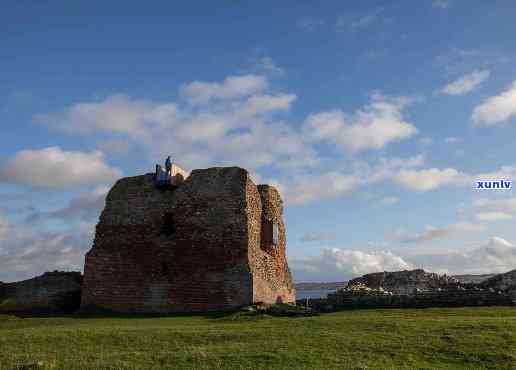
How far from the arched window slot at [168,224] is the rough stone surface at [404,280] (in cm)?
1335

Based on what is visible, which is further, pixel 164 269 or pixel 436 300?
pixel 164 269

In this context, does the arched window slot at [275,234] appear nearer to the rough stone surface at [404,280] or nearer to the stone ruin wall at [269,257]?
the stone ruin wall at [269,257]

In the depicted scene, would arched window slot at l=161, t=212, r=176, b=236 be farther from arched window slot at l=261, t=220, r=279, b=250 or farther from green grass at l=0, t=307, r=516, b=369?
green grass at l=0, t=307, r=516, b=369

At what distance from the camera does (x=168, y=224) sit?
24.3 metres

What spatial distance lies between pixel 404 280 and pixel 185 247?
1435 centimetres

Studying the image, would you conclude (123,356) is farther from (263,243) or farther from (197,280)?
(263,243)

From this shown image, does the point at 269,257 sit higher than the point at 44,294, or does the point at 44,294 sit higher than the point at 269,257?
the point at 269,257

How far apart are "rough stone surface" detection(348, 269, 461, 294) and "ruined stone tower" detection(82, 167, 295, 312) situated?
8.77 meters

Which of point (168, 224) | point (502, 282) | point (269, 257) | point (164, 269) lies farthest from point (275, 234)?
point (502, 282)

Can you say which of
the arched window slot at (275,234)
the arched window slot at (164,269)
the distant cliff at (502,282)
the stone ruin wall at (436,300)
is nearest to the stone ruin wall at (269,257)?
the arched window slot at (275,234)

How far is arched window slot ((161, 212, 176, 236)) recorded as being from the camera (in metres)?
24.1

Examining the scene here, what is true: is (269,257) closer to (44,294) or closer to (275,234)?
(275,234)

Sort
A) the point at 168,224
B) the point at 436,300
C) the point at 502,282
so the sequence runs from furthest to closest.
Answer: the point at 168,224 → the point at 502,282 → the point at 436,300

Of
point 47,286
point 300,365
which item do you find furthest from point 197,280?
point 300,365
